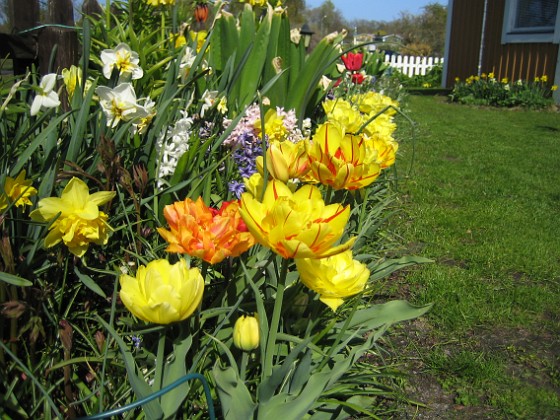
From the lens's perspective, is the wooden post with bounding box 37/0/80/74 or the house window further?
the house window

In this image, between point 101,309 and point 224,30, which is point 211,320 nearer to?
point 101,309

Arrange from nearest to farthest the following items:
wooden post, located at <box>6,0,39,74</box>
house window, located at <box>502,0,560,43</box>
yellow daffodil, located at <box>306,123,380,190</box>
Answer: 1. yellow daffodil, located at <box>306,123,380,190</box>
2. wooden post, located at <box>6,0,39,74</box>
3. house window, located at <box>502,0,560,43</box>

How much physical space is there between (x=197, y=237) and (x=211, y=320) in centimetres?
55

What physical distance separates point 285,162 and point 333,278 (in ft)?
0.92

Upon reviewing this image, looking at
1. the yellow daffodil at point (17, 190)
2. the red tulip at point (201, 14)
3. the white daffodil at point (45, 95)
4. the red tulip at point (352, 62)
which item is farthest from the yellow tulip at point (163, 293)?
the red tulip at point (352, 62)

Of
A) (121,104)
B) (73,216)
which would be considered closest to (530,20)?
(121,104)

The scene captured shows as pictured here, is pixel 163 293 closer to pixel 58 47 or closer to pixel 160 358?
pixel 160 358

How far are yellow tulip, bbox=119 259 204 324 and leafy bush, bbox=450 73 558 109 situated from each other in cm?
975

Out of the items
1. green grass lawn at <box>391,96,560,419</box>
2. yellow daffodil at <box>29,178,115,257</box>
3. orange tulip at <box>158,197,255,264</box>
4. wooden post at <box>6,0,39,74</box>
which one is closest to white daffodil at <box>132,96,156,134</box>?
yellow daffodil at <box>29,178,115,257</box>

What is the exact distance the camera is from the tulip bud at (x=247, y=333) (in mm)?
1103

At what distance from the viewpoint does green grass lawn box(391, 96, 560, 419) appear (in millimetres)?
1826

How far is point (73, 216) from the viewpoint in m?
1.24

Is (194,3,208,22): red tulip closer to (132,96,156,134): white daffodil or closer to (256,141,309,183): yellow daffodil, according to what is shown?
(132,96,156,134): white daffodil

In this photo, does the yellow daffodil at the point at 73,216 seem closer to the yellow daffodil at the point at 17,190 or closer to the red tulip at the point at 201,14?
the yellow daffodil at the point at 17,190
